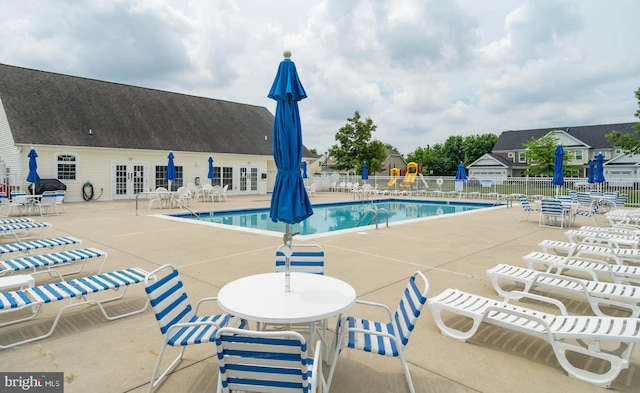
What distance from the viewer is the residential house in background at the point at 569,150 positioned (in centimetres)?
4050

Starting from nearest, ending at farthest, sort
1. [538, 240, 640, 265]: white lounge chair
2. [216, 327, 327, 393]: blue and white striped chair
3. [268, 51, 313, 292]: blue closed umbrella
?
[216, 327, 327, 393]: blue and white striped chair → [268, 51, 313, 292]: blue closed umbrella → [538, 240, 640, 265]: white lounge chair

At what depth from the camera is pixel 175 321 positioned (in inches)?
119

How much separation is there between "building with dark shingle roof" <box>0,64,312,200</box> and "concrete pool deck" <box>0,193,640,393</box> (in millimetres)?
10794

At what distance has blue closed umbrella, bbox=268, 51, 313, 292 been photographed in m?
3.30

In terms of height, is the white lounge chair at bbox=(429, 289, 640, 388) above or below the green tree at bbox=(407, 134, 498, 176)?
below

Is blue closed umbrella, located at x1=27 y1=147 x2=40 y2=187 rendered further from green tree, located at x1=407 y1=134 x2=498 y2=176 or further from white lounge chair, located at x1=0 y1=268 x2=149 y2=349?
green tree, located at x1=407 y1=134 x2=498 y2=176

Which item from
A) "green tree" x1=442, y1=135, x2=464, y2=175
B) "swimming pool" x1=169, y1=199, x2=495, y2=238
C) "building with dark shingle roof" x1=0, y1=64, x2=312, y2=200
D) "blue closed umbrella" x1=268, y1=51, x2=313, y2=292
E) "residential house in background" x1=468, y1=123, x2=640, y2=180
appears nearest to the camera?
"blue closed umbrella" x1=268, y1=51, x2=313, y2=292

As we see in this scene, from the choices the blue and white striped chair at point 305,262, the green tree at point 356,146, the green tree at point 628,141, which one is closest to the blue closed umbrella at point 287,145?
the blue and white striped chair at point 305,262

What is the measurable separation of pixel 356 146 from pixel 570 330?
1388 inches

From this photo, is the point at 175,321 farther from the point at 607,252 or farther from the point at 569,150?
the point at 569,150

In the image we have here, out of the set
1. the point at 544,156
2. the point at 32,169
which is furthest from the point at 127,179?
the point at 544,156

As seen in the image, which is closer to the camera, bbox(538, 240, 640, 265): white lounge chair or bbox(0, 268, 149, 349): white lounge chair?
bbox(0, 268, 149, 349): white lounge chair

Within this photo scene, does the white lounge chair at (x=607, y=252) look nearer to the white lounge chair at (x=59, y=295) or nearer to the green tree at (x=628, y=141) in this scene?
the white lounge chair at (x=59, y=295)

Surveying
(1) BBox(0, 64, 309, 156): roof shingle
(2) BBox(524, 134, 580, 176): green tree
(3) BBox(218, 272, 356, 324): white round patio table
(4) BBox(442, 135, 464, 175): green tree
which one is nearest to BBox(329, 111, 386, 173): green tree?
(1) BBox(0, 64, 309, 156): roof shingle
